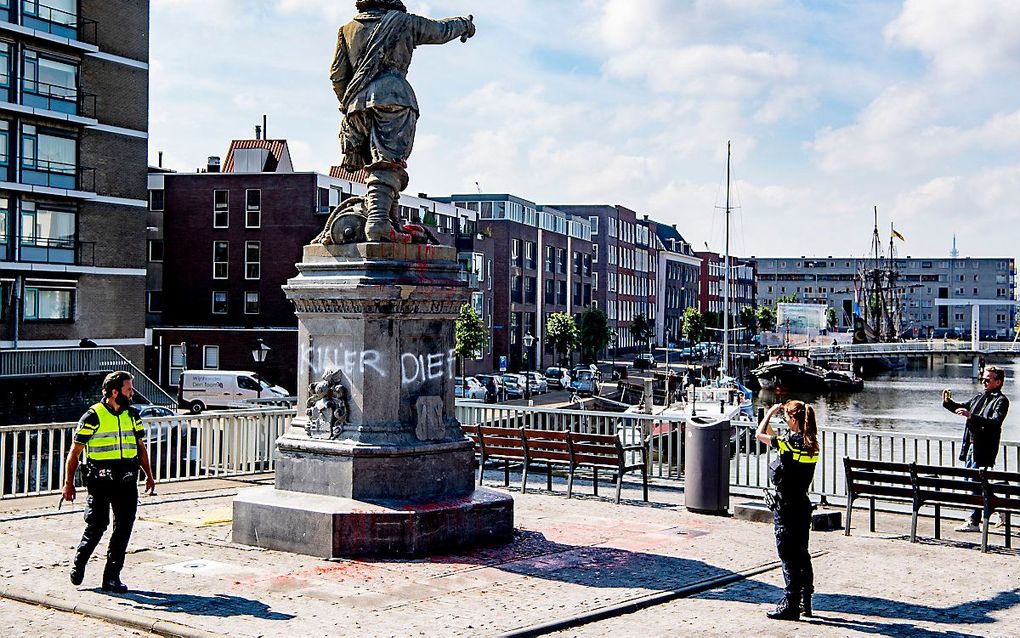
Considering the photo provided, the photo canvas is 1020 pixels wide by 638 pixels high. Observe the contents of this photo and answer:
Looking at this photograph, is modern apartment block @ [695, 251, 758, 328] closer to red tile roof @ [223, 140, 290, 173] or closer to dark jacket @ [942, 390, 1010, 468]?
red tile roof @ [223, 140, 290, 173]

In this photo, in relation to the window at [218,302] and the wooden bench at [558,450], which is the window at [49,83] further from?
the wooden bench at [558,450]

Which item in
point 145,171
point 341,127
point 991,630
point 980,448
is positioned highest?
point 145,171

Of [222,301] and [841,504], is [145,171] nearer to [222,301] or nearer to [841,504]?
[222,301]

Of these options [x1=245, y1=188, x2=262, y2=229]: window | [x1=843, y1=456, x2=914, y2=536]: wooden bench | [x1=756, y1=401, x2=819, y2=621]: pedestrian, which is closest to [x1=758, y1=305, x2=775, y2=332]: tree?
[x1=245, y1=188, x2=262, y2=229]: window

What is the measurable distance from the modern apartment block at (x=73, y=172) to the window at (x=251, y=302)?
1231 cm

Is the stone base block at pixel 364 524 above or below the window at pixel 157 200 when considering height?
below

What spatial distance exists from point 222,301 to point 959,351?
95.8 m

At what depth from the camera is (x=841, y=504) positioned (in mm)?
15977

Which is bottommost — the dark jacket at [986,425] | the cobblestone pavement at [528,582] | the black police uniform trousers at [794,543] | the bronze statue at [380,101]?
the cobblestone pavement at [528,582]

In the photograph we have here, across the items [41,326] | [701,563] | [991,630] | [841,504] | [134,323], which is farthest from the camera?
[134,323]

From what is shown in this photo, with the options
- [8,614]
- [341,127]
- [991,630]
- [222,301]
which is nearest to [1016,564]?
[991,630]

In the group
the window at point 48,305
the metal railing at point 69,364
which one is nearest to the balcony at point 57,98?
the window at point 48,305

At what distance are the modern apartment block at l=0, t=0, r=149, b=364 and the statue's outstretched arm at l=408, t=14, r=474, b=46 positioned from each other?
123 feet

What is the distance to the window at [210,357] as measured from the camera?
64.0m
